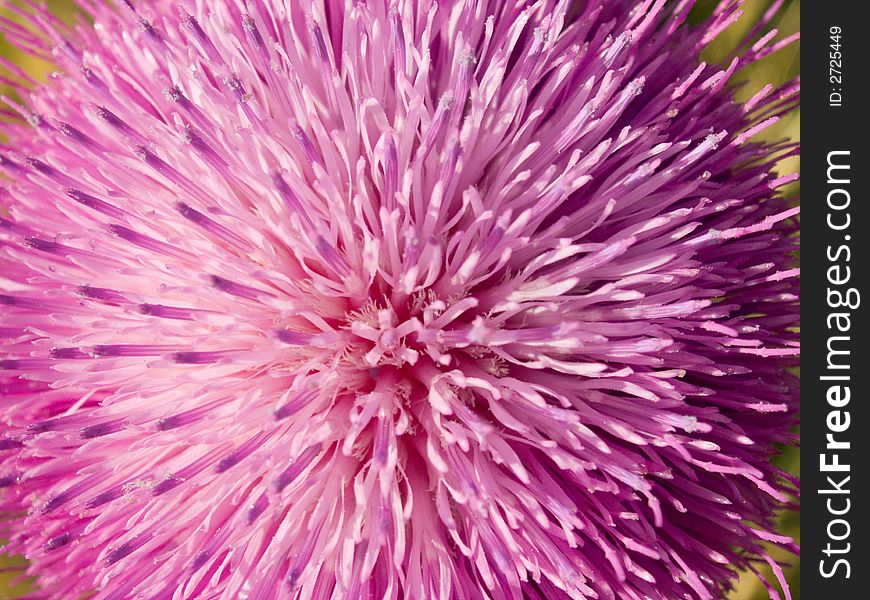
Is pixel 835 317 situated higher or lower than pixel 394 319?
higher

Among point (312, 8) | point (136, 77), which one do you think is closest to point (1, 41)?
point (136, 77)

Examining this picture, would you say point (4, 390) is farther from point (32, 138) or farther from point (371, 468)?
point (371, 468)

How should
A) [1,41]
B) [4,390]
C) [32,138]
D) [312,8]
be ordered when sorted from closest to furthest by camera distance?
[312,8] < [4,390] < [32,138] < [1,41]

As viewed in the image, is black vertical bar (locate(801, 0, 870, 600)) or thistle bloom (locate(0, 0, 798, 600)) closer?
thistle bloom (locate(0, 0, 798, 600))

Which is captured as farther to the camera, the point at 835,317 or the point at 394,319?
the point at 835,317

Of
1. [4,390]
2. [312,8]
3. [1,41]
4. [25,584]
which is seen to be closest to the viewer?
[312,8]
